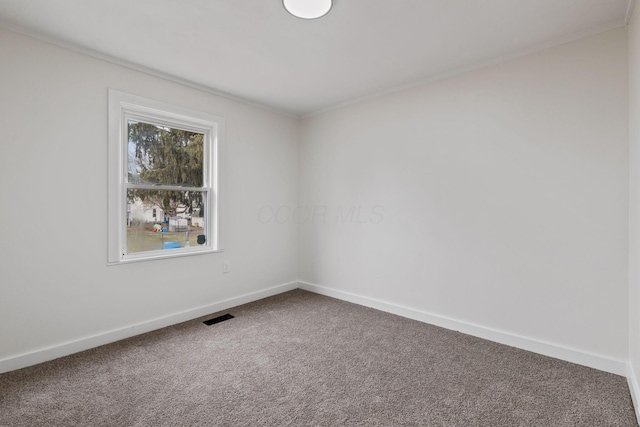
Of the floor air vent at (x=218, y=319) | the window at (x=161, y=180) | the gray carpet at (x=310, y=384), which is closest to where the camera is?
the gray carpet at (x=310, y=384)

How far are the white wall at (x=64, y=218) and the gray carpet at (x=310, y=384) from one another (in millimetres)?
280

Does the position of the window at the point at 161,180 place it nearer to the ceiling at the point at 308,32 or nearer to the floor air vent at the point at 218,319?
the ceiling at the point at 308,32

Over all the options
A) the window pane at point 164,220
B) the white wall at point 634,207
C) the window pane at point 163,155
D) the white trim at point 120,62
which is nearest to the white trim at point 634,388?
the white wall at point 634,207

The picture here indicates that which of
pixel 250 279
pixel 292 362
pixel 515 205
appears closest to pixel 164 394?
pixel 292 362

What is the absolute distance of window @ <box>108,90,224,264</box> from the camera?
2.75 metres

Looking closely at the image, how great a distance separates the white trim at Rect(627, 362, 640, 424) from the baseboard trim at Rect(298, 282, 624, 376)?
0.27ft

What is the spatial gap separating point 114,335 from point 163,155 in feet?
5.58

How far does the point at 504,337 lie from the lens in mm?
2676

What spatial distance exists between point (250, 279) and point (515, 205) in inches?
114

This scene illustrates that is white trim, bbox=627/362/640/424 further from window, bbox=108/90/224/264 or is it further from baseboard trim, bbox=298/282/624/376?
window, bbox=108/90/224/264

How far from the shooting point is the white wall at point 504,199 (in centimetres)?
225

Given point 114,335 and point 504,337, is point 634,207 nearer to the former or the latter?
point 504,337

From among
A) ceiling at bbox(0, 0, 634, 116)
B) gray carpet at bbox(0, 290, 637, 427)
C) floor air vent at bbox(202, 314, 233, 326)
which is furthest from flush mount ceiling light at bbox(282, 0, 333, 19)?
floor air vent at bbox(202, 314, 233, 326)

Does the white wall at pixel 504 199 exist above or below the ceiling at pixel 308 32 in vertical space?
below
